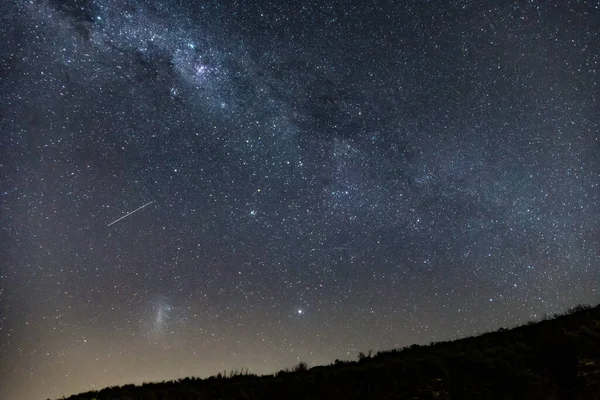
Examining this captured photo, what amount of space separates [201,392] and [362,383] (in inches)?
120

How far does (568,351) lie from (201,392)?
235 inches

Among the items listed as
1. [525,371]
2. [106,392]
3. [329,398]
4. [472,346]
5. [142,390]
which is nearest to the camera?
[525,371]

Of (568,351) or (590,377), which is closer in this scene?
(590,377)

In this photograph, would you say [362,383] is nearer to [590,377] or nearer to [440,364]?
[440,364]

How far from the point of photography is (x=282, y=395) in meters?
6.46

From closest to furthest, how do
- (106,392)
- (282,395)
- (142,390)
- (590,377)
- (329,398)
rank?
(590,377)
(329,398)
(282,395)
(142,390)
(106,392)

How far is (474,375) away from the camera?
557cm

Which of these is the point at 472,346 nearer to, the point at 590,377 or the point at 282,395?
the point at 590,377

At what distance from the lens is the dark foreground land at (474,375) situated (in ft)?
16.5

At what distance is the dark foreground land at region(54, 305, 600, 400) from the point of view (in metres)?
5.02

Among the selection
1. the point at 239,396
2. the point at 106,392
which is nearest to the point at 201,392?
the point at 239,396

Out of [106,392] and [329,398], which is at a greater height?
[106,392]

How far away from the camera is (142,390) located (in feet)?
28.0

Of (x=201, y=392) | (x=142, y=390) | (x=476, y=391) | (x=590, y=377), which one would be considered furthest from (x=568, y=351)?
(x=142, y=390)
